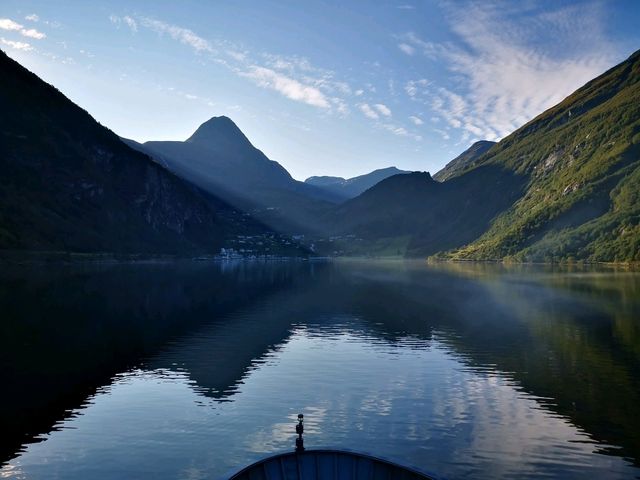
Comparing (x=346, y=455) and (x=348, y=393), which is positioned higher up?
(x=346, y=455)

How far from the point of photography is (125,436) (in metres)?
38.2

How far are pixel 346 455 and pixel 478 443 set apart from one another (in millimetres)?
15770

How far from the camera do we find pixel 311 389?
52594mm

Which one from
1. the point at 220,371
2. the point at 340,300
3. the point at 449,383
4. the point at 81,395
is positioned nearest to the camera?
the point at 81,395

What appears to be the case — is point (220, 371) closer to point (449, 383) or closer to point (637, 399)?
point (449, 383)

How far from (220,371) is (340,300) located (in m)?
82.7

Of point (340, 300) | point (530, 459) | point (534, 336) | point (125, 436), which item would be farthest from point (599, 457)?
point (340, 300)

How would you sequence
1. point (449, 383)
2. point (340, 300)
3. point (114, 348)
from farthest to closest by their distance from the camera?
1. point (340, 300)
2. point (114, 348)
3. point (449, 383)

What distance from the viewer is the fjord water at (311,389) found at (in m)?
34.8

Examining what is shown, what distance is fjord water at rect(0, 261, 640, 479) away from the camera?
3484 centimetres

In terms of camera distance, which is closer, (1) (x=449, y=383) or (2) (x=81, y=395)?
(2) (x=81, y=395)

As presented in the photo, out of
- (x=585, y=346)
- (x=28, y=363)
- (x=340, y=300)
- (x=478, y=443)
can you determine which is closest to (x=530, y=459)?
(x=478, y=443)

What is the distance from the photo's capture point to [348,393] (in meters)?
51.2

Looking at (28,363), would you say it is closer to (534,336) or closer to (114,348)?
(114,348)
